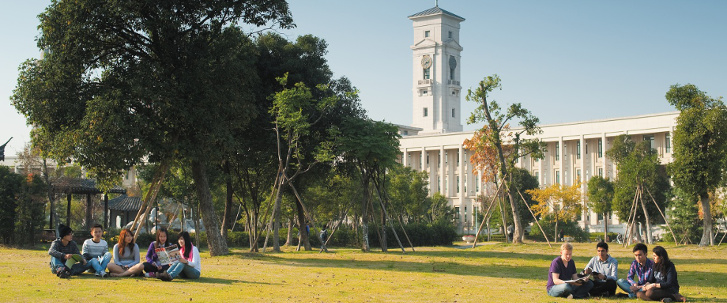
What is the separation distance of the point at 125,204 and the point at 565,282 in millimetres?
50362

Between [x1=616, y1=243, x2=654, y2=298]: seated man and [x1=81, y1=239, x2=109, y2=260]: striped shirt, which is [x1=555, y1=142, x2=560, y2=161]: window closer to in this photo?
[x1=616, y1=243, x2=654, y2=298]: seated man

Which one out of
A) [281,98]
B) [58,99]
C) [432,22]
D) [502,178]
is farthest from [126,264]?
[432,22]

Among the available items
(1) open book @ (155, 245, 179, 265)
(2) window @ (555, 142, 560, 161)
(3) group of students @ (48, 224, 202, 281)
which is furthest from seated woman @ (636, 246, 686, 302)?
(2) window @ (555, 142, 560, 161)

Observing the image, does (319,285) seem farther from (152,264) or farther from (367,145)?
(367,145)

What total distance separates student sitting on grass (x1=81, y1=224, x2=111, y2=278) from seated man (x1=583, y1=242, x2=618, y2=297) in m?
9.06

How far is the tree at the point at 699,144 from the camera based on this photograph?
123ft

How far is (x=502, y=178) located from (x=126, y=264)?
88.5ft

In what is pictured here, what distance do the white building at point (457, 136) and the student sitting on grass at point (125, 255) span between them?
188 feet

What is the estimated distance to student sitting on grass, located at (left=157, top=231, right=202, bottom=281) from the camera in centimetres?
1502

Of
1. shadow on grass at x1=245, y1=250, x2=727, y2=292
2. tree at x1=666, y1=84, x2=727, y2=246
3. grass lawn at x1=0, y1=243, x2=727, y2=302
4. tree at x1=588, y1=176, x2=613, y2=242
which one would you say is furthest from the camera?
tree at x1=588, y1=176, x2=613, y2=242

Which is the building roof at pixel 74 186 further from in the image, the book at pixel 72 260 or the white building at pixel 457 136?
the white building at pixel 457 136

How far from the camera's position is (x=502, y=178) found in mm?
40000

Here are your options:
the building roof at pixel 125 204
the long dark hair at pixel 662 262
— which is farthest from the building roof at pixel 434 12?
the long dark hair at pixel 662 262

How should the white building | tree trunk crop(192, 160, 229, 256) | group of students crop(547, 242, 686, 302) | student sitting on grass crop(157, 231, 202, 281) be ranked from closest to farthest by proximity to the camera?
group of students crop(547, 242, 686, 302)
student sitting on grass crop(157, 231, 202, 281)
tree trunk crop(192, 160, 229, 256)
the white building
